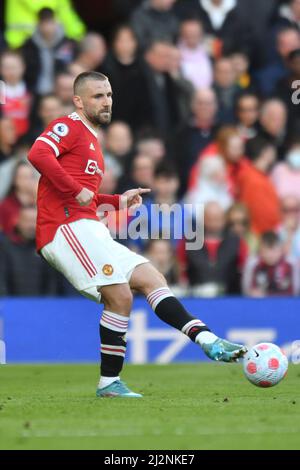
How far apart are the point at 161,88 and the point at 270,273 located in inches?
122

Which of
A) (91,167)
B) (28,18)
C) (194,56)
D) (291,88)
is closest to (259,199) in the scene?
(291,88)

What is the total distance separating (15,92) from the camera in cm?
1527

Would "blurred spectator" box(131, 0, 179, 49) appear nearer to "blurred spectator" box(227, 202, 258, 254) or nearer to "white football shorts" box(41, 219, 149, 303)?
"blurred spectator" box(227, 202, 258, 254)

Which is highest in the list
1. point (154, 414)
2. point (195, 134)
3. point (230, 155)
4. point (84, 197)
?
point (195, 134)

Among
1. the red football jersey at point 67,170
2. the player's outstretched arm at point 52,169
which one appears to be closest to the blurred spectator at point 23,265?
the red football jersey at point 67,170

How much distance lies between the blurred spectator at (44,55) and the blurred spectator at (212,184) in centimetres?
224

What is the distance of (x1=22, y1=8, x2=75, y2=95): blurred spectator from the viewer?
1560cm

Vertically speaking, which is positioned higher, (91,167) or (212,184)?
(212,184)

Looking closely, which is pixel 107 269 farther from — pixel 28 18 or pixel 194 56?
pixel 194 56

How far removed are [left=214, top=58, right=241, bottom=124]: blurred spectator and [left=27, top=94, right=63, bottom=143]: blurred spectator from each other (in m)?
2.56

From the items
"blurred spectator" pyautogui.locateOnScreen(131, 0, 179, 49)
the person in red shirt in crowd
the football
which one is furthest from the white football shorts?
"blurred spectator" pyautogui.locateOnScreen(131, 0, 179, 49)

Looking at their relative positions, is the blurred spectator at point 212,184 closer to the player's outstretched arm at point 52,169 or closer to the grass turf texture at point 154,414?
the grass turf texture at point 154,414

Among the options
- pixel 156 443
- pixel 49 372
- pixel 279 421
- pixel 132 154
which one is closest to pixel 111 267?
pixel 279 421

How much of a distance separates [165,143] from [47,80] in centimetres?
174
